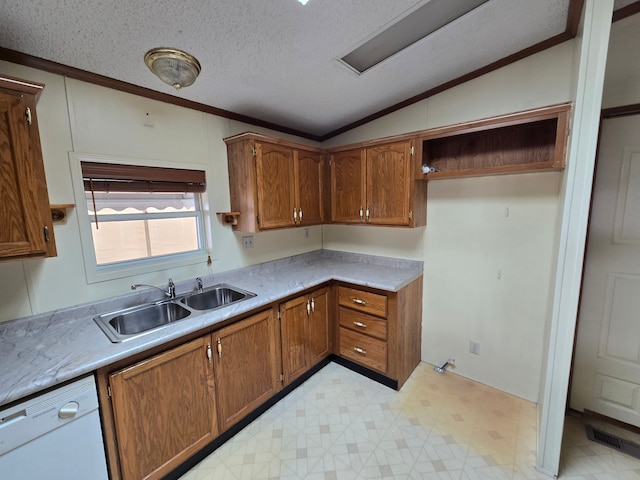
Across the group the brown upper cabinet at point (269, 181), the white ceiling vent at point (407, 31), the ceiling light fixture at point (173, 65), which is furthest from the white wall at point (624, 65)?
the ceiling light fixture at point (173, 65)

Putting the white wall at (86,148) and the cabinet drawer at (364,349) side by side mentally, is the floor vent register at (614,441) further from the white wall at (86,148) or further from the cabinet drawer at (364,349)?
the white wall at (86,148)

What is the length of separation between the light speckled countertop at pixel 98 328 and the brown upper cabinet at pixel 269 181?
477mm

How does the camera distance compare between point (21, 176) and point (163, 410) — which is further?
point (163, 410)

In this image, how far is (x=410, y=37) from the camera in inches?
65.4

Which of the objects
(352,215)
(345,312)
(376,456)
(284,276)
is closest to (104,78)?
(284,276)

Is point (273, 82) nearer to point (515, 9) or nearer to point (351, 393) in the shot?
point (515, 9)

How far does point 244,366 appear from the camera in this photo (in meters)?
1.83

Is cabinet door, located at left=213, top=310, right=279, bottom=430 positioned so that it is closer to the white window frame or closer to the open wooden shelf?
the white window frame

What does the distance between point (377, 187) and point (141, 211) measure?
1.85m

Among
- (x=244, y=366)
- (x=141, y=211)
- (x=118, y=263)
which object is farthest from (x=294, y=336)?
(x=141, y=211)

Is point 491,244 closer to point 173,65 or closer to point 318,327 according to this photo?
point 318,327

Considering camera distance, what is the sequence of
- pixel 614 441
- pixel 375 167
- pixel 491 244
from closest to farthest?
pixel 614 441, pixel 491 244, pixel 375 167

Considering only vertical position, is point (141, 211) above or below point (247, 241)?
above

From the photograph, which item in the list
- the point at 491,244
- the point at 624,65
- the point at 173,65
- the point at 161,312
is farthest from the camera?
the point at 491,244
